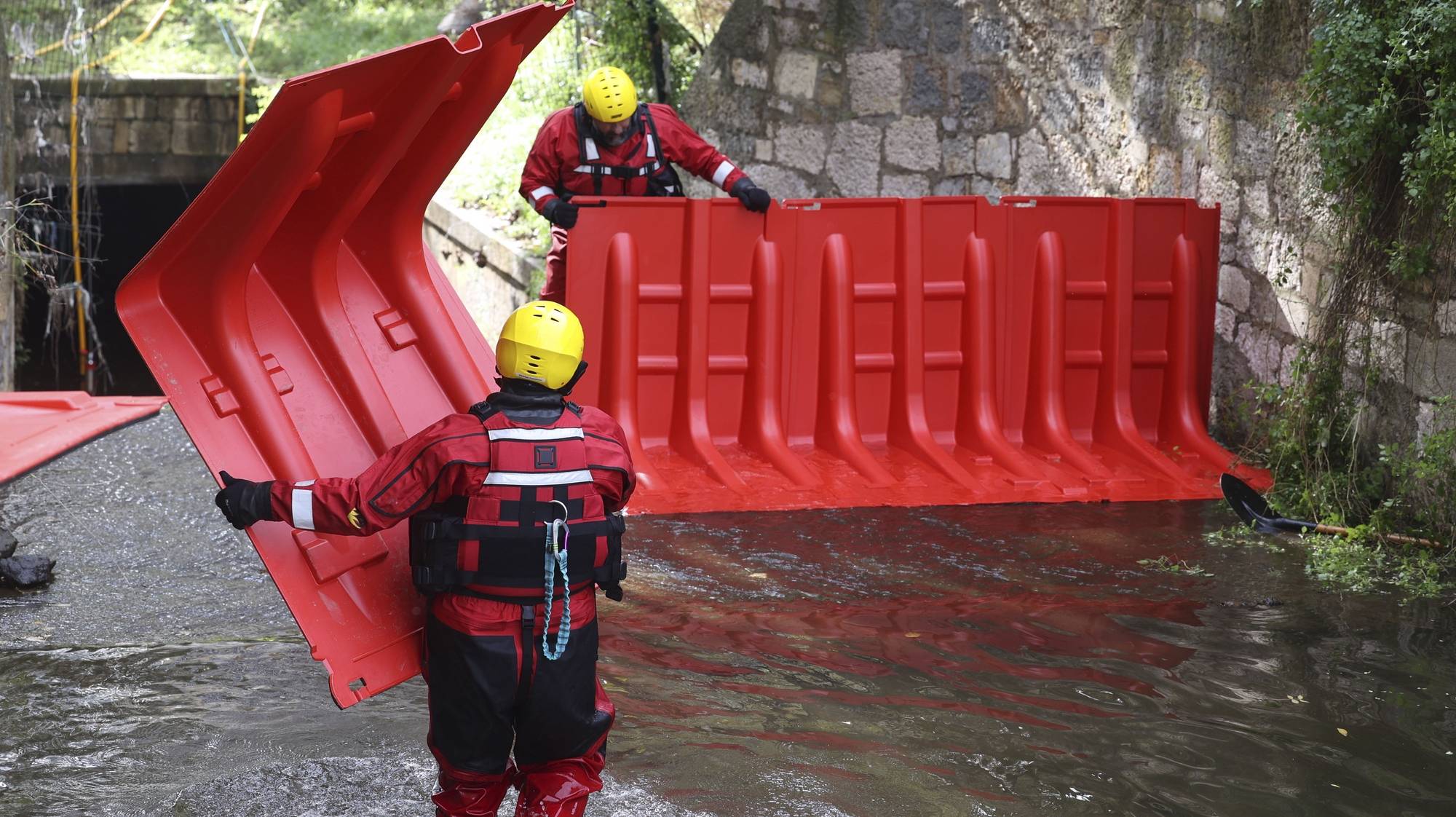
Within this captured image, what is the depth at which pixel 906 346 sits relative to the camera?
6.49m

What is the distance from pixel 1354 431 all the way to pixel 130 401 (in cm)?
566

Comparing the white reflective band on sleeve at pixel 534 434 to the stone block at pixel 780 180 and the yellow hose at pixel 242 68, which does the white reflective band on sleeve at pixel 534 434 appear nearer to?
the stone block at pixel 780 180

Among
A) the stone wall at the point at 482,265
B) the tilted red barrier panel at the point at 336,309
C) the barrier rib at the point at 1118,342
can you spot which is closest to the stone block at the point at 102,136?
the stone wall at the point at 482,265

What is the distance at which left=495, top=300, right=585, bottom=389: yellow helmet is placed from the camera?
9.97ft

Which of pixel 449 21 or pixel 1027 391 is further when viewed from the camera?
pixel 449 21

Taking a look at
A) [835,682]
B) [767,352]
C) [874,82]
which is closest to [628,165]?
[767,352]

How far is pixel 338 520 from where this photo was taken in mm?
3018

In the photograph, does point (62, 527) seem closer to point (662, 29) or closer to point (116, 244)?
point (662, 29)

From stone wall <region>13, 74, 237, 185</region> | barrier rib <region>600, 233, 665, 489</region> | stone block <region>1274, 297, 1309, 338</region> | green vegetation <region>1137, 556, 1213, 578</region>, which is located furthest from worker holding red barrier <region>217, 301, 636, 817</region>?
stone wall <region>13, 74, 237, 185</region>

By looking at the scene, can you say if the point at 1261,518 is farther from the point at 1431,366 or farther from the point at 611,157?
the point at 611,157

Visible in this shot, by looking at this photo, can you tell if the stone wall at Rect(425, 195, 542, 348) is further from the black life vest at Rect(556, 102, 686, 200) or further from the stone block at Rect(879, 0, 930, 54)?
the stone block at Rect(879, 0, 930, 54)

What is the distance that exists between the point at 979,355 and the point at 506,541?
3945mm

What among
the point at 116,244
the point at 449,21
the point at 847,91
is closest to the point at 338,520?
the point at 847,91

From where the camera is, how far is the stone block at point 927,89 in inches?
343
